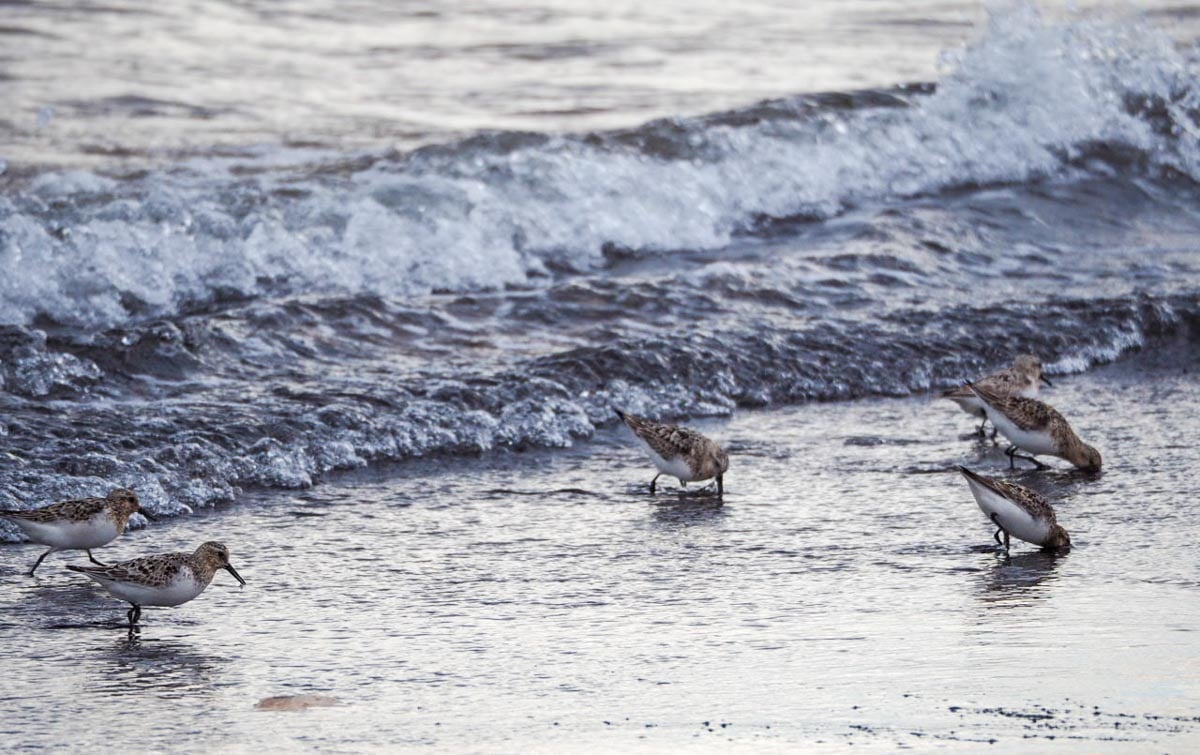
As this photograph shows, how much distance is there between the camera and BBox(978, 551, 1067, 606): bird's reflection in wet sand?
705 cm

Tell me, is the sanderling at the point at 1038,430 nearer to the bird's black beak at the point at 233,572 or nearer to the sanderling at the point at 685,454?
the sanderling at the point at 685,454

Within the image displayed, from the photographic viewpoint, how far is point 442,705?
19.0 feet

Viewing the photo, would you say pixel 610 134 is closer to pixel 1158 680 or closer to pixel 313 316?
pixel 313 316

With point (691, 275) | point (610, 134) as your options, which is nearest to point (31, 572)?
point (691, 275)

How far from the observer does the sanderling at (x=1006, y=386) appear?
10141mm

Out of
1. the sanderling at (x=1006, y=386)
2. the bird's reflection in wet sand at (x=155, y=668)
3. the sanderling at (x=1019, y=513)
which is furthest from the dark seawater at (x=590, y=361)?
the sanderling at (x=1006, y=386)

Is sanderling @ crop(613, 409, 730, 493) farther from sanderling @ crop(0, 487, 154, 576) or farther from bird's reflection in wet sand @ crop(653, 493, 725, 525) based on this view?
sanderling @ crop(0, 487, 154, 576)

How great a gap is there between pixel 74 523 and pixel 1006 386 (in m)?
5.52

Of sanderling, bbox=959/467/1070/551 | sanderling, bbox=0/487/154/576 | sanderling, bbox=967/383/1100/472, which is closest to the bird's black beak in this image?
sanderling, bbox=0/487/154/576

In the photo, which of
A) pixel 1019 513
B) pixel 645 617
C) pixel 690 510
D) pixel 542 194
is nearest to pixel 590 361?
pixel 690 510

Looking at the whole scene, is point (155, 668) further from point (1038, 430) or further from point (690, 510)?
point (1038, 430)

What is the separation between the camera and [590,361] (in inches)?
428

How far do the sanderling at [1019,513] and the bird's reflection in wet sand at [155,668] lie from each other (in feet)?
11.1

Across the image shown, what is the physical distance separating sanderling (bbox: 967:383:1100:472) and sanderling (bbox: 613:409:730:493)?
1.65 meters
